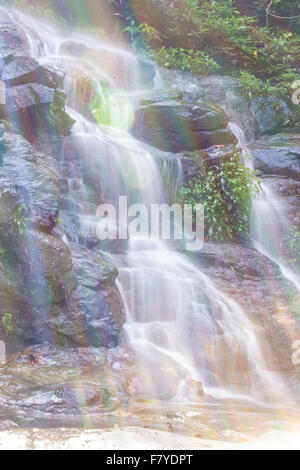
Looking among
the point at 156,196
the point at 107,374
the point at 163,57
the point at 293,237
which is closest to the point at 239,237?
the point at 293,237

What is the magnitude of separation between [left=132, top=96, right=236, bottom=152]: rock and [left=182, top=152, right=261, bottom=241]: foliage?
2.41ft

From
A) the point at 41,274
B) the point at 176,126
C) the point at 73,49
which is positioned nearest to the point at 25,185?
the point at 41,274

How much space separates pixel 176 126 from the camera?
9789 mm

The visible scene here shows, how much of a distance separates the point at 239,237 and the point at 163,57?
746 centimetres

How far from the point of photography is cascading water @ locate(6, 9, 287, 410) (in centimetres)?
557

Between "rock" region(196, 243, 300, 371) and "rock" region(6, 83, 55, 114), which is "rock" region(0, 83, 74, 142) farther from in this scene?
"rock" region(196, 243, 300, 371)

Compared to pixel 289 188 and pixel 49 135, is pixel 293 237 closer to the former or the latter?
pixel 289 188

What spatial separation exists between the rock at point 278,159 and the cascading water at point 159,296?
2.68 meters

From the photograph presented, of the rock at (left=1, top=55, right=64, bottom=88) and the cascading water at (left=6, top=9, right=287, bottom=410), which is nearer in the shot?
the cascading water at (left=6, top=9, right=287, bottom=410)

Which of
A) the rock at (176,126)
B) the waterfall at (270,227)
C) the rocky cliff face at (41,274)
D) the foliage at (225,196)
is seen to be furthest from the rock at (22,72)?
the waterfall at (270,227)

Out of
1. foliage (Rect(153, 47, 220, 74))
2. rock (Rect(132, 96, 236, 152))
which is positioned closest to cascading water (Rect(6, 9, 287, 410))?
rock (Rect(132, 96, 236, 152))

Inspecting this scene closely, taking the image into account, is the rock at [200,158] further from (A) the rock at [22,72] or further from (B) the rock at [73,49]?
(B) the rock at [73,49]

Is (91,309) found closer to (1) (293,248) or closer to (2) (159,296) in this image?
(2) (159,296)

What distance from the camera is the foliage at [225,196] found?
353 inches
